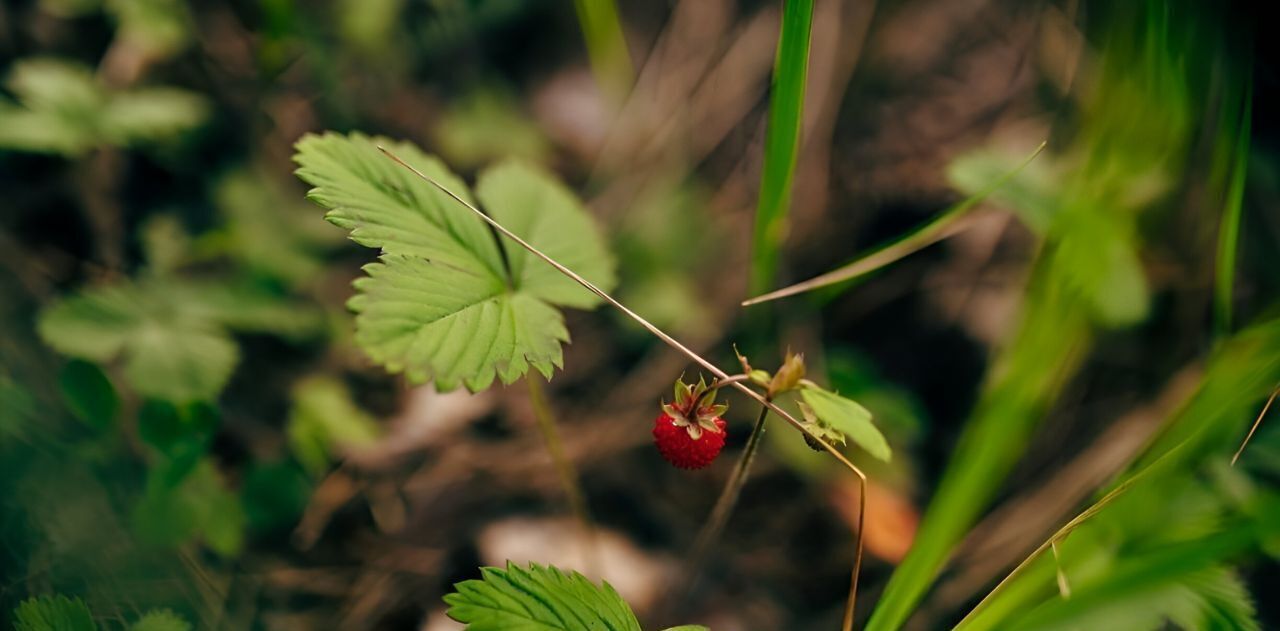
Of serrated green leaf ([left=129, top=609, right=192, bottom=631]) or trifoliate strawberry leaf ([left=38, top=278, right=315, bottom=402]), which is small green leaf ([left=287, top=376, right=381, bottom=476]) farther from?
serrated green leaf ([left=129, top=609, right=192, bottom=631])

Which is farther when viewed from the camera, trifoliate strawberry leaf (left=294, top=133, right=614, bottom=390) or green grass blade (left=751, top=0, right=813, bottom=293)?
green grass blade (left=751, top=0, right=813, bottom=293)

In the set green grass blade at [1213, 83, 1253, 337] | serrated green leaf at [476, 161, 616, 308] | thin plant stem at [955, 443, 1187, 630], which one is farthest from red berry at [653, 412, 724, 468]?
green grass blade at [1213, 83, 1253, 337]

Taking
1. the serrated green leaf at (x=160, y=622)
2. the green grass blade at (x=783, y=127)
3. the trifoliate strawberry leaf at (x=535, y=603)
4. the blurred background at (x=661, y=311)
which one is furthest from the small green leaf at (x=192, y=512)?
the green grass blade at (x=783, y=127)

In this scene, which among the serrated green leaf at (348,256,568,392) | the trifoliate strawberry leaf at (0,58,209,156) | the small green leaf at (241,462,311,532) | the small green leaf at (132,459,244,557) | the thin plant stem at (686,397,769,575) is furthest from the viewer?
the trifoliate strawberry leaf at (0,58,209,156)

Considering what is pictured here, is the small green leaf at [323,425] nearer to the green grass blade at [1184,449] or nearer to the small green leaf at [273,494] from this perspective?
the small green leaf at [273,494]

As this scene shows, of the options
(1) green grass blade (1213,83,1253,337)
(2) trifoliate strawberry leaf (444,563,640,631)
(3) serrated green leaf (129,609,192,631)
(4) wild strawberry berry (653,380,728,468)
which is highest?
(1) green grass blade (1213,83,1253,337)

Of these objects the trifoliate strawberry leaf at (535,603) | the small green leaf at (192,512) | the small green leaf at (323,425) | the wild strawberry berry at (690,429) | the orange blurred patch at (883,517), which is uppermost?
the orange blurred patch at (883,517)
